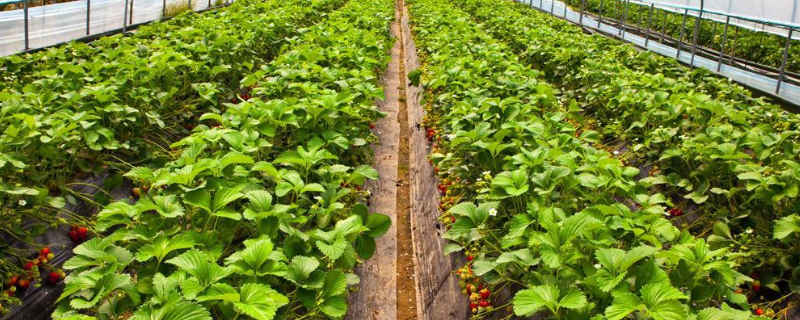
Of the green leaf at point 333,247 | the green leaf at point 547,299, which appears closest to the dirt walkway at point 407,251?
the green leaf at point 333,247

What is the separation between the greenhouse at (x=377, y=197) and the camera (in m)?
2.20

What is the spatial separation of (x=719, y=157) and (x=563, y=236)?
2.04 meters

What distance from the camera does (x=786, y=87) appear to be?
24.5ft

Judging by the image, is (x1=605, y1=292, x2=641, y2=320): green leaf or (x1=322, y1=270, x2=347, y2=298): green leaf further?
(x1=322, y1=270, x2=347, y2=298): green leaf

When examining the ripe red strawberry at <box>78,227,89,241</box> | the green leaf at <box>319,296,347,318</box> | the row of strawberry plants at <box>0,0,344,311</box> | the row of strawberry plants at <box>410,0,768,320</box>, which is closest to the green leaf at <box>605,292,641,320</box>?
the row of strawberry plants at <box>410,0,768,320</box>

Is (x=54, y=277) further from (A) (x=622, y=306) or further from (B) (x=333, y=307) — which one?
(A) (x=622, y=306)

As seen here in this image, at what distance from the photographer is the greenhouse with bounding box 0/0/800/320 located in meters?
2.20

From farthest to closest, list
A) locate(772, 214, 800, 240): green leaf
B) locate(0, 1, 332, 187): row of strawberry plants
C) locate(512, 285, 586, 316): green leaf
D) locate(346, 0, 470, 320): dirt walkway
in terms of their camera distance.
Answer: locate(0, 1, 332, 187): row of strawberry plants
locate(346, 0, 470, 320): dirt walkway
locate(772, 214, 800, 240): green leaf
locate(512, 285, 586, 316): green leaf

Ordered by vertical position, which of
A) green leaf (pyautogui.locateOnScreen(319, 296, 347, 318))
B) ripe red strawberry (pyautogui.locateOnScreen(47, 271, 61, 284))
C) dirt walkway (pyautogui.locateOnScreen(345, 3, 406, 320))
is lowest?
dirt walkway (pyautogui.locateOnScreen(345, 3, 406, 320))

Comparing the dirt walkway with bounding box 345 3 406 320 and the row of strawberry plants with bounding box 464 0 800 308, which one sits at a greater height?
the row of strawberry plants with bounding box 464 0 800 308

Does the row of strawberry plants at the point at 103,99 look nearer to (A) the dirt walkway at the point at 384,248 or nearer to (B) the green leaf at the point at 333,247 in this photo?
(A) the dirt walkway at the point at 384,248

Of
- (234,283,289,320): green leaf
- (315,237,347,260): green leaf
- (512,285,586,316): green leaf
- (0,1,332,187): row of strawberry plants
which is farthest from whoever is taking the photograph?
(0,1,332,187): row of strawberry plants

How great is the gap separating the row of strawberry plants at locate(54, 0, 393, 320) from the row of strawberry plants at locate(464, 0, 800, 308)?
6.48 feet

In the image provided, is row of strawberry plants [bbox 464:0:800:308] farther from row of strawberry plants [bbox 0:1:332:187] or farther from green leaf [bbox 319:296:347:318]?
row of strawberry plants [bbox 0:1:332:187]
